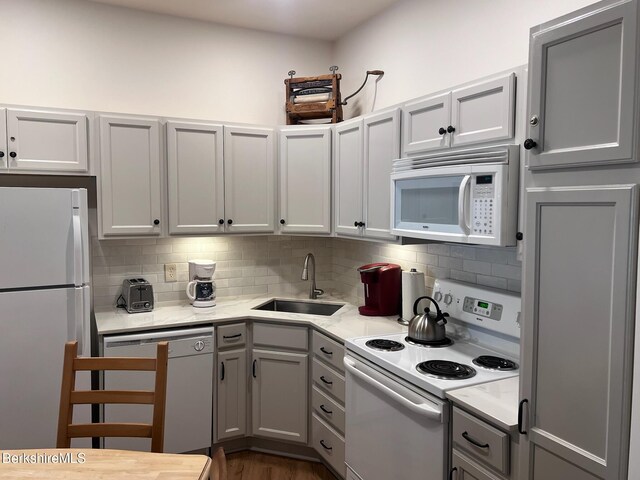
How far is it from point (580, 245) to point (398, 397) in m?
1.05

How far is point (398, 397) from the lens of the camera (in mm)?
2018

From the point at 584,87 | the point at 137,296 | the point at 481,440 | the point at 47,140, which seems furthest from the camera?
the point at 137,296

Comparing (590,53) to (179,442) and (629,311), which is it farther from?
(179,442)

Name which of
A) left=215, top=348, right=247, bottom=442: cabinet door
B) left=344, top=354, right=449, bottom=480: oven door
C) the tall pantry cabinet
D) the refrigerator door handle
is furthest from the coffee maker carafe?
the tall pantry cabinet

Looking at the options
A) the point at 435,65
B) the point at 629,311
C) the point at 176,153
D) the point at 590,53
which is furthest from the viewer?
the point at 176,153

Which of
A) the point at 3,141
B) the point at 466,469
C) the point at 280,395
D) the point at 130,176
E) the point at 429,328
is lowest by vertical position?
the point at 280,395

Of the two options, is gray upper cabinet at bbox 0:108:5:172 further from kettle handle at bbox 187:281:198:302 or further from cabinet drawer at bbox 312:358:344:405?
cabinet drawer at bbox 312:358:344:405

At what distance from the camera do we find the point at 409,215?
248 cm

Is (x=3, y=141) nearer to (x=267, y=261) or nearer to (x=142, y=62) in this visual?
(x=142, y=62)

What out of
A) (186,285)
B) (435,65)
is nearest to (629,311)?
(435,65)

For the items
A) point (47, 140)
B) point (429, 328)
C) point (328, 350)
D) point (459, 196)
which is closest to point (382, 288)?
point (328, 350)

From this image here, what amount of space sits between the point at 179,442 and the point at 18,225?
1.56 meters

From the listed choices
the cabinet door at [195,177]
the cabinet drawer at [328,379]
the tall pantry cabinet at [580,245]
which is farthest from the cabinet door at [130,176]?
the tall pantry cabinet at [580,245]

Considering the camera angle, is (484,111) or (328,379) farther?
(328,379)
